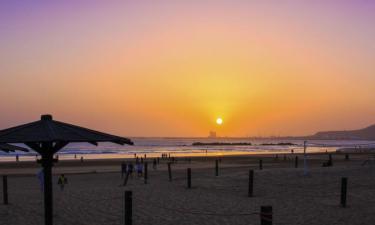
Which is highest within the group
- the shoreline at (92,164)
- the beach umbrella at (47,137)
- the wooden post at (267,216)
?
the beach umbrella at (47,137)

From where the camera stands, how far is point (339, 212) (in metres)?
15.7

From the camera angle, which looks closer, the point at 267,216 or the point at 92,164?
the point at 267,216

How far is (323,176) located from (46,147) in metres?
19.0

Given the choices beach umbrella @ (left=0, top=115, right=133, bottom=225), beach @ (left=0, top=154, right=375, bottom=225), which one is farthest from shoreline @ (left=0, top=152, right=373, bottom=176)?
beach umbrella @ (left=0, top=115, right=133, bottom=225)

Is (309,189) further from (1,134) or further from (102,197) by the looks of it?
(1,134)

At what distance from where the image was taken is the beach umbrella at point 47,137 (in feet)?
29.7

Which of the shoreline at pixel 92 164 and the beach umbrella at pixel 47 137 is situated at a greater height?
the beach umbrella at pixel 47 137

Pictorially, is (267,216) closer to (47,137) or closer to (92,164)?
(47,137)

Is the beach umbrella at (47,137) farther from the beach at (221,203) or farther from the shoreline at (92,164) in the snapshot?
the shoreline at (92,164)

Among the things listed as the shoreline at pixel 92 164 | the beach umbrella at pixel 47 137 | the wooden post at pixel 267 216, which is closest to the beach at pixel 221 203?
the wooden post at pixel 267 216

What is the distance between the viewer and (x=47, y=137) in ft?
29.9

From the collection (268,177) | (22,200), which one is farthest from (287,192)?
(22,200)

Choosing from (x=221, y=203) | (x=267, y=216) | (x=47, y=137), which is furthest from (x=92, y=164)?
(x=267, y=216)

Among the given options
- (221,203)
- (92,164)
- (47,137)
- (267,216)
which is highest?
(47,137)
